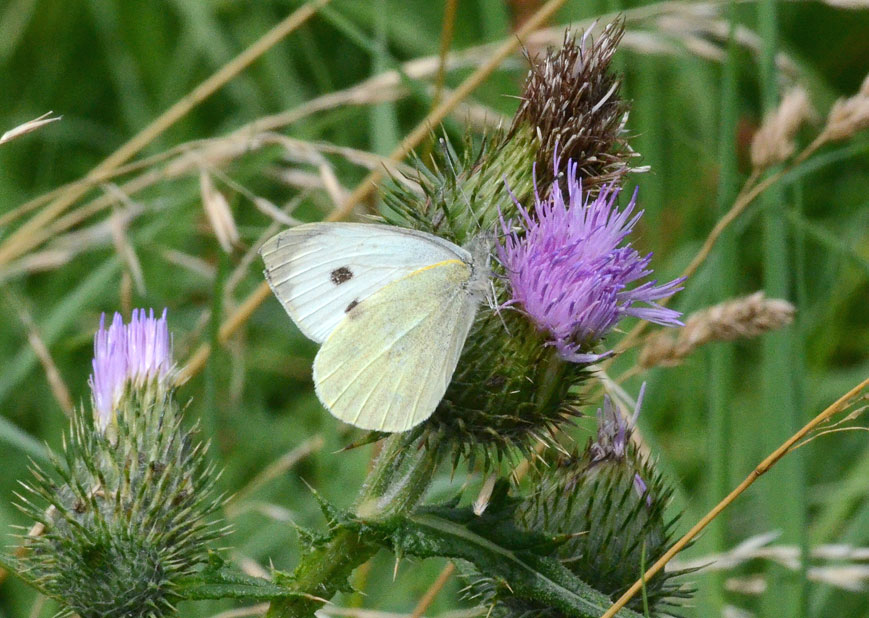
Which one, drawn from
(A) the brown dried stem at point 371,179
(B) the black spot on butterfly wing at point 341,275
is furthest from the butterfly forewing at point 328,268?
(A) the brown dried stem at point 371,179

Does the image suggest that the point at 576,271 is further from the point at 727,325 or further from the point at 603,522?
the point at 727,325

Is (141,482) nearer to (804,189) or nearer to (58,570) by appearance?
(58,570)

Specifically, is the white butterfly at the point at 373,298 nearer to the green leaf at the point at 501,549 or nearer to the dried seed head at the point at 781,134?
the green leaf at the point at 501,549

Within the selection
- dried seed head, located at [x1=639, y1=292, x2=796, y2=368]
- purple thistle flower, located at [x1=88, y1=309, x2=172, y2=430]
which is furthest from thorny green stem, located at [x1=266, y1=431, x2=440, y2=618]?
dried seed head, located at [x1=639, y1=292, x2=796, y2=368]

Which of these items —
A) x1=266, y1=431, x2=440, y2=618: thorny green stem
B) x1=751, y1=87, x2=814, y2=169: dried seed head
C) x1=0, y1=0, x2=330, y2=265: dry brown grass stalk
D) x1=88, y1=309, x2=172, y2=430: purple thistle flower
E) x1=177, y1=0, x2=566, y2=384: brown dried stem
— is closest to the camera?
x1=266, y1=431, x2=440, y2=618: thorny green stem

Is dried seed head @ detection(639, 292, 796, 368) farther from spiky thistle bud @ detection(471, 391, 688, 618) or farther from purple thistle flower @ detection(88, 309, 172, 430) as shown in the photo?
purple thistle flower @ detection(88, 309, 172, 430)

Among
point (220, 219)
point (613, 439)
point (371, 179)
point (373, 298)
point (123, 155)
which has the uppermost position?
point (123, 155)

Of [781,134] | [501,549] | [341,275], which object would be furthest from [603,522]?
[781,134]
